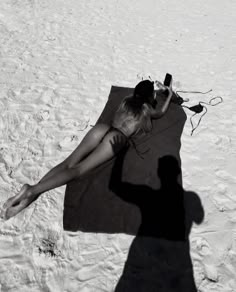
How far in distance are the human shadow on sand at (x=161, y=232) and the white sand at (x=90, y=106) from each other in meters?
0.13

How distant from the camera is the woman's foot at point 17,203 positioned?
3.11 metres

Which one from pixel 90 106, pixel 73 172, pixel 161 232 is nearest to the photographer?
pixel 161 232

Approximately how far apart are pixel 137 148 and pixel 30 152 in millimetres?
1547

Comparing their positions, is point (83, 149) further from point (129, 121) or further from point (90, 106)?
point (90, 106)

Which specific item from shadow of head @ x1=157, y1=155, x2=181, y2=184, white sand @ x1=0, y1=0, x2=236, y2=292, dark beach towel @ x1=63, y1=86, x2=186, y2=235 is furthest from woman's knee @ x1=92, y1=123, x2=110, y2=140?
shadow of head @ x1=157, y1=155, x2=181, y2=184

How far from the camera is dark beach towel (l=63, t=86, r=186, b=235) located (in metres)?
3.17

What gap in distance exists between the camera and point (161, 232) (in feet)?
10.4

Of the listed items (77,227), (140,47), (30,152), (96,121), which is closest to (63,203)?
(77,227)

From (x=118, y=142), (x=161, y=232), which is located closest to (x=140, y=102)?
(x=118, y=142)

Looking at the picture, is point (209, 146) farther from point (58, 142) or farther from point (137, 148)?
point (58, 142)

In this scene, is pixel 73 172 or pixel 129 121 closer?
pixel 73 172

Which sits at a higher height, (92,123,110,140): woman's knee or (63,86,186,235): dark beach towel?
(92,123,110,140): woman's knee

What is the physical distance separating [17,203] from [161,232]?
67.4 inches

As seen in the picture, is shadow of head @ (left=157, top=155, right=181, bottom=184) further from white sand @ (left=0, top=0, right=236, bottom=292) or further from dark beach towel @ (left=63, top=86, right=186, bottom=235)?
white sand @ (left=0, top=0, right=236, bottom=292)
